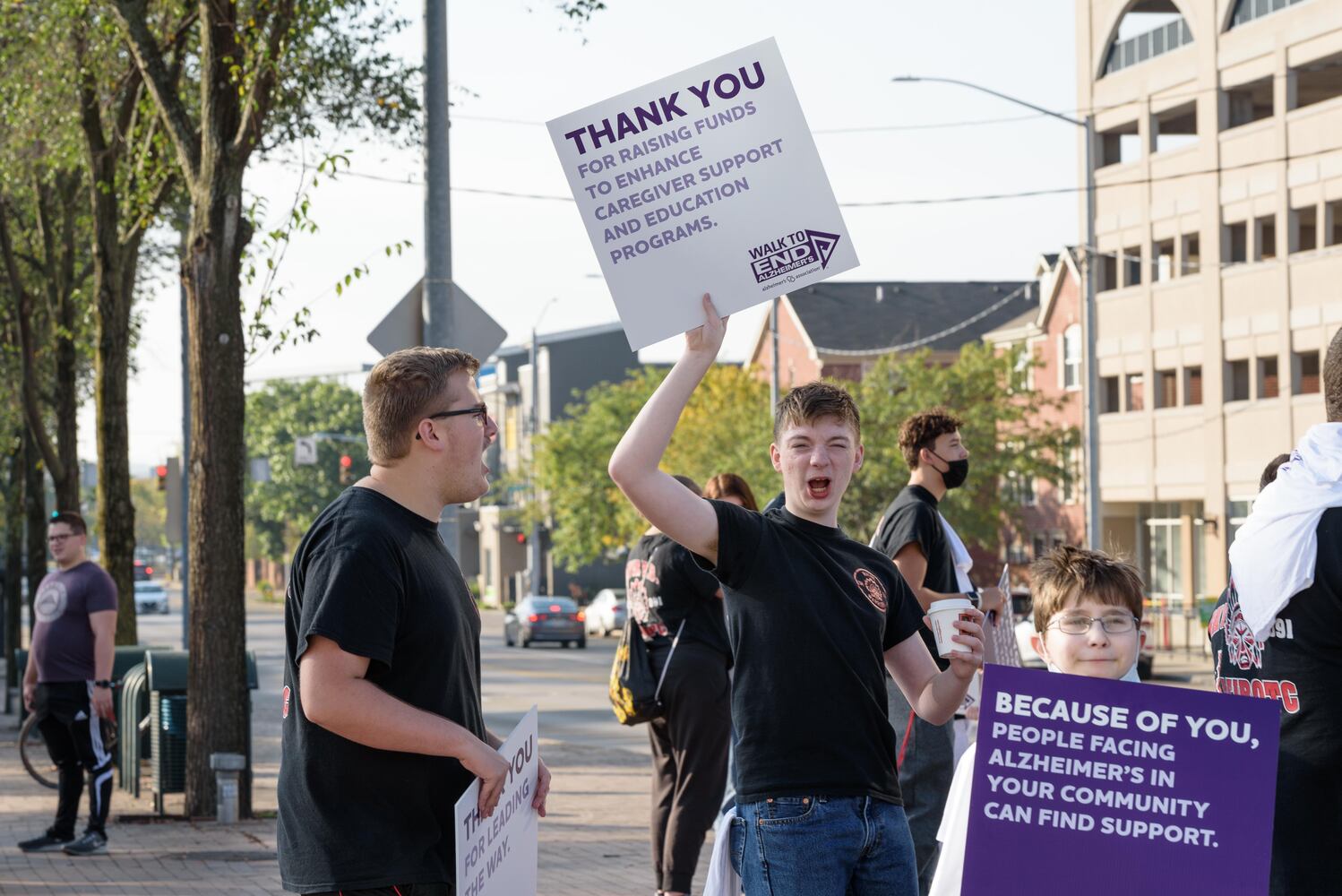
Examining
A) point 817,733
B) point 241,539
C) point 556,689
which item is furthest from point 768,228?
point 556,689

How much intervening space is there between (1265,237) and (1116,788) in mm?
43163

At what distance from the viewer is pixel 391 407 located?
13.8 feet

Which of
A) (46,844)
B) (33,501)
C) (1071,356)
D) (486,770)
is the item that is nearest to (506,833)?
(486,770)

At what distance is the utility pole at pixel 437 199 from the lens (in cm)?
1100

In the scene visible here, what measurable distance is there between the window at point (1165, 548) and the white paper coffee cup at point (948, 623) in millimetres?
45867

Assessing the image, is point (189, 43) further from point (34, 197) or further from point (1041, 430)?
point (1041, 430)

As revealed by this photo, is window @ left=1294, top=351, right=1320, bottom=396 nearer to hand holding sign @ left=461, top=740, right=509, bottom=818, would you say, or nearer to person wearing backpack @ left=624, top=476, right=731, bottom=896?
person wearing backpack @ left=624, top=476, right=731, bottom=896

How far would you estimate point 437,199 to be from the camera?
1135cm

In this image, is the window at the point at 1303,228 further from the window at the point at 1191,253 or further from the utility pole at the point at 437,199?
the utility pole at the point at 437,199

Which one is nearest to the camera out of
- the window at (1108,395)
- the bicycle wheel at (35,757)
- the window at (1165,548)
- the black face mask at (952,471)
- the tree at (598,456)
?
the black face mask at (952,471)

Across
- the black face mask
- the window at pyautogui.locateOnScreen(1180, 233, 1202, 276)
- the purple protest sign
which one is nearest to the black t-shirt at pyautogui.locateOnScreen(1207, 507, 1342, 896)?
the purple protest sign

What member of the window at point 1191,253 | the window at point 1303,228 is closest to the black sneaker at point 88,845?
the window at point 1303,228

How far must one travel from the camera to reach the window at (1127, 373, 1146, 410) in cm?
4991

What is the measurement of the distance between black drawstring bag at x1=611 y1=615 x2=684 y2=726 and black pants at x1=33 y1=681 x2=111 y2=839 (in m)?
4.07
